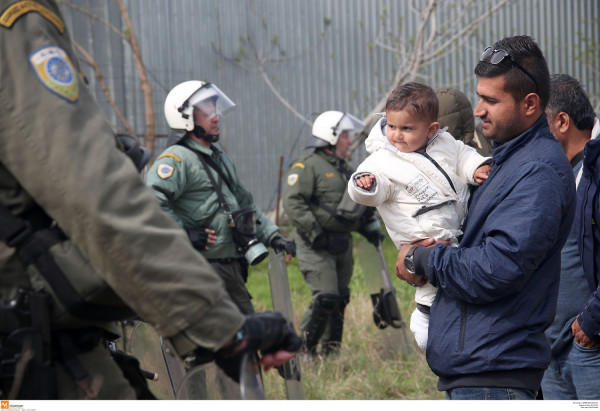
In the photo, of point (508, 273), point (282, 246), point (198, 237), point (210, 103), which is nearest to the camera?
point (508, 273)

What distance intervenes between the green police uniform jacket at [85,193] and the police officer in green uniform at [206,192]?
3.04m

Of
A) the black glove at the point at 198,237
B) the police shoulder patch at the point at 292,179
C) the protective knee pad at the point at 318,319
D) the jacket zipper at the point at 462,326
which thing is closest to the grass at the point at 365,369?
the protective knee pad at the point at 318,319

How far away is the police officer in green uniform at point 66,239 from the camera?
157 cm

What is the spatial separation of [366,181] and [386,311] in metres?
3.48

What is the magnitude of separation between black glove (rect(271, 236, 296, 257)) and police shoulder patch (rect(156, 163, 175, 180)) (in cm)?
98

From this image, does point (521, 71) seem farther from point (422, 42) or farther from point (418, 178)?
point (422, 42)

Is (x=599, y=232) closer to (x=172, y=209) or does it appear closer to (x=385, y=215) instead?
(x=385, y=215)

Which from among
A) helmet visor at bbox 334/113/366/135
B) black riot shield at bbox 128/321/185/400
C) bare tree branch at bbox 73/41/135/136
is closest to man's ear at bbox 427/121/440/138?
black riot shield at bbox 128/321/185/400

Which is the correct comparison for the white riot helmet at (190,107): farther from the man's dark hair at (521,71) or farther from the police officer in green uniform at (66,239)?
the police officer in green uniform at (66,239)

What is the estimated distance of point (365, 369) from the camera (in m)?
5.45

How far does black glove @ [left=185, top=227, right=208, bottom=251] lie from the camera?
4.69 meters

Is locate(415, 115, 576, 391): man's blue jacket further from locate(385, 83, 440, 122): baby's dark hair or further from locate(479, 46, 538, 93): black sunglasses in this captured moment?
locate(385, 83, 440, 122): baby's dark hair

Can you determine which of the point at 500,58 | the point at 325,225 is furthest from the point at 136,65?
the point at 500,58

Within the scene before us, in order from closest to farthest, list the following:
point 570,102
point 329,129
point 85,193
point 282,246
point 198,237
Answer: point 85,193
point 570,102
point 198,237
point 282,246
point 329,129
